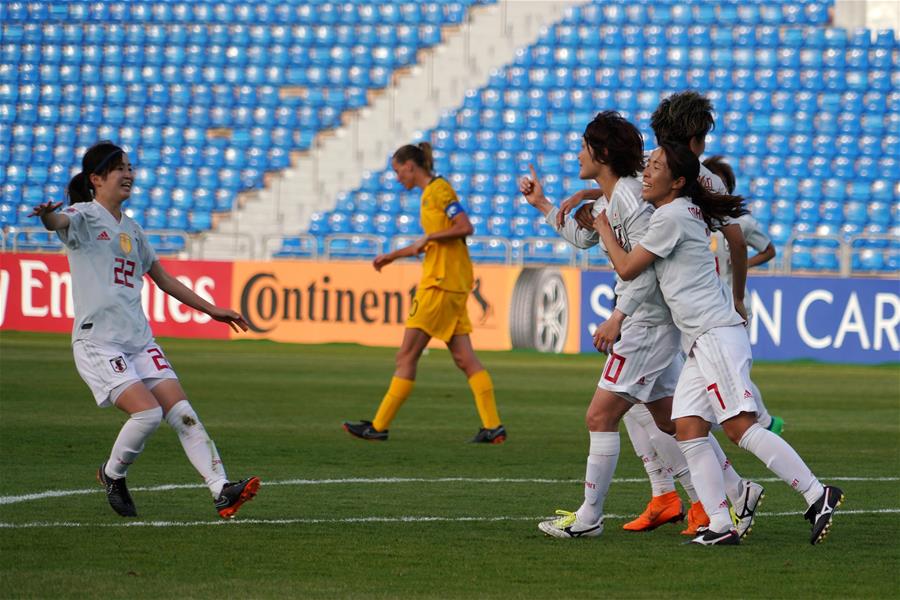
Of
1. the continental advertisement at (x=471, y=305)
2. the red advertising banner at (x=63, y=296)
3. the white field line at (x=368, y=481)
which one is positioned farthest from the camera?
the red advertising banner at (x=63, y=296)

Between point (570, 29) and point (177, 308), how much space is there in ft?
37.6

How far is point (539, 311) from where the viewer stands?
21297 millimetres

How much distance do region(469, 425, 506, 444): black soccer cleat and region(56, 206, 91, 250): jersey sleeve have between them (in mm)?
4479

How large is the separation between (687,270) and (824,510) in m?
1.15

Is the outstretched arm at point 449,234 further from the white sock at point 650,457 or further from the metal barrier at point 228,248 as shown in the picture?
the metal barrier at point 228,248

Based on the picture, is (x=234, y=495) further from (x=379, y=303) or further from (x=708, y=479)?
(x=379, y=303)

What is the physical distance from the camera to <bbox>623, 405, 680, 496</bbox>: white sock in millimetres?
6961

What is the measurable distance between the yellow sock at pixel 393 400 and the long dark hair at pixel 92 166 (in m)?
3.91

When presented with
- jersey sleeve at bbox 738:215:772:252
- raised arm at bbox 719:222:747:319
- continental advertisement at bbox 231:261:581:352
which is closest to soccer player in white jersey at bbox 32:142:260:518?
raised arm at bbox 719:222:747:319

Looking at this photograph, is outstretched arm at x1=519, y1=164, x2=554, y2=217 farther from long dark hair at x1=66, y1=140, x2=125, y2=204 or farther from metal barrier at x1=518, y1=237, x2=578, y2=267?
metal barrier at x1=518, y1=237, x2=578, y2=267

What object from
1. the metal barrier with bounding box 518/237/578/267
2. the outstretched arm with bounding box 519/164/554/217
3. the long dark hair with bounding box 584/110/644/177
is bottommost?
the metal barrier with bounding box 518/237/578/267

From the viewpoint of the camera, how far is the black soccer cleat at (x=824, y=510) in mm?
6203

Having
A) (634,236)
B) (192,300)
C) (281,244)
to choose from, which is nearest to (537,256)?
(281,244)

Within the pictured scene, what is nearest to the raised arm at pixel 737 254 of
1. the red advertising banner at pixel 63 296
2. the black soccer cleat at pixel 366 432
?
the black soccer cleat at pixel 366 432
